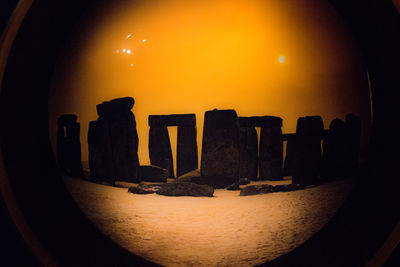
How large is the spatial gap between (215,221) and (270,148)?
24 cm

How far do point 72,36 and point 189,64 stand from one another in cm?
41

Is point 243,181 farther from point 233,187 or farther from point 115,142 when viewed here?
point 115,142

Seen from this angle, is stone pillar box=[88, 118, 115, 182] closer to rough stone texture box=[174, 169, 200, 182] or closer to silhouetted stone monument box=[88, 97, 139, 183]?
silhouetted stone monument box=[88, 97, 139, 183]

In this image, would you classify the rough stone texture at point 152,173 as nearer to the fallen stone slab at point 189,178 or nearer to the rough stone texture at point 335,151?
the fallen stone slab at point 189,178

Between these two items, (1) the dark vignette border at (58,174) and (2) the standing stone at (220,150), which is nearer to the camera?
(2) the standing stone at (220,150)

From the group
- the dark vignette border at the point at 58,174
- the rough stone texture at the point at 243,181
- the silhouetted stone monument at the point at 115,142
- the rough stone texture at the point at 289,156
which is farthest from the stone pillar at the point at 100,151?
the rough stone texture at the point at 289,156

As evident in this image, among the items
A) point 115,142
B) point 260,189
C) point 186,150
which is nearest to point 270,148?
point 260,189

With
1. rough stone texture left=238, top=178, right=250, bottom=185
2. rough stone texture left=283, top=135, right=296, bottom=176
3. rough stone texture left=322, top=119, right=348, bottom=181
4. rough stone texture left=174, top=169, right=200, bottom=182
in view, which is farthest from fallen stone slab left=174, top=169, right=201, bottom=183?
rough stone texture left=322, top=119, right=348, bottom=181

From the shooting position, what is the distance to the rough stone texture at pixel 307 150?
2.61 ft

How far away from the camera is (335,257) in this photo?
96cm

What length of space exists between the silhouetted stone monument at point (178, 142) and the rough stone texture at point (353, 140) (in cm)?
42

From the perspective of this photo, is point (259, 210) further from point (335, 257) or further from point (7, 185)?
point (7, 185)

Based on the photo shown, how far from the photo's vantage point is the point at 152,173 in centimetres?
82

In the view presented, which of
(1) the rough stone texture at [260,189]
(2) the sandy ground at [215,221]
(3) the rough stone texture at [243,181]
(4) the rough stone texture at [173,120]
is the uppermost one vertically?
(4) the rough stone texture at [173,120]
